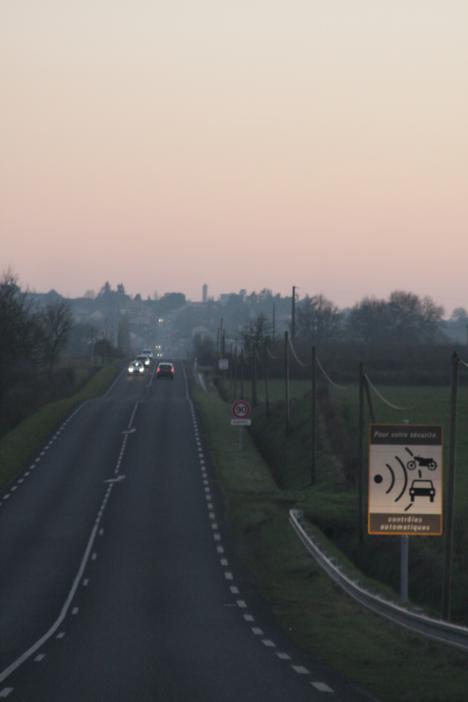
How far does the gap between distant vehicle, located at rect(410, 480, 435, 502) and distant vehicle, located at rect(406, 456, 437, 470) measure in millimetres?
344

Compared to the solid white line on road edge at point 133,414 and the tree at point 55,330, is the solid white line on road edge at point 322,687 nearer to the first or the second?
the solid white line on road edge at point 133,414

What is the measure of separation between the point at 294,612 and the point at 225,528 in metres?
13.7

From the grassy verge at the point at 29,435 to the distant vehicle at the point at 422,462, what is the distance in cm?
2585

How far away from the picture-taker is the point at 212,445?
57844mm

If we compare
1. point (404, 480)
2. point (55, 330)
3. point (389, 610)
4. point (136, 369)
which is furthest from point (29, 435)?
point (55, 330)

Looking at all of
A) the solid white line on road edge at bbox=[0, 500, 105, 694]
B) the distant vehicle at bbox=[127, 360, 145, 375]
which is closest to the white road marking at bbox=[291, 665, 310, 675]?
the solid white line on road edge at bbox=[0, 500, 105, 694]

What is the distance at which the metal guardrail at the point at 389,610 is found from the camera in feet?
55.8

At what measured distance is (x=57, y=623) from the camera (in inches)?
909

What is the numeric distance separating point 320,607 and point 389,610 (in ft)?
9.55

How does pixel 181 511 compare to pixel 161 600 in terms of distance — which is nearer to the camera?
pixel 161 600

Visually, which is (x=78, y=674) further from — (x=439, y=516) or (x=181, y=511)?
(x=181, y=511)

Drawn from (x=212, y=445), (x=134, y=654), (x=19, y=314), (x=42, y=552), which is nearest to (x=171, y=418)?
(x=212, y=445)

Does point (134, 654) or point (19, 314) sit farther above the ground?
point (19, 314)

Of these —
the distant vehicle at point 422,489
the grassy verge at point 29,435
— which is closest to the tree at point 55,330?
the grassy verge at point 29,435
